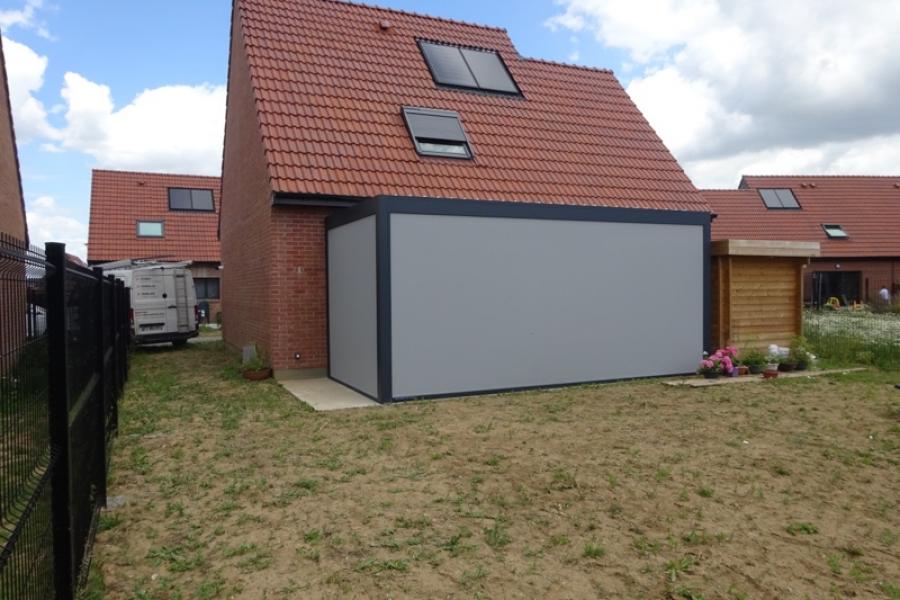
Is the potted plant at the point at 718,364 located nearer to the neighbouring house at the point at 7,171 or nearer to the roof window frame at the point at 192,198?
the neighbouring house at the point at 7,171

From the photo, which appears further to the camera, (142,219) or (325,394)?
(142,219)

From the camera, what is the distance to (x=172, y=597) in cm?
345

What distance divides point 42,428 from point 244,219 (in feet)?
37.2

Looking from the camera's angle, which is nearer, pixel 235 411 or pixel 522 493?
pixel 522 493

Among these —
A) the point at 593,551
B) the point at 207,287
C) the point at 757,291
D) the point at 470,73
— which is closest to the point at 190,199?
the point at 207,287

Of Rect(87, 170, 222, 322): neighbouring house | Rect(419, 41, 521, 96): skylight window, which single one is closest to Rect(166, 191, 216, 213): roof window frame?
Rect(87, 170, 222, 322): neighbouring house

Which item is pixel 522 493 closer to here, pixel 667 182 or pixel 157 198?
pixel 667 182

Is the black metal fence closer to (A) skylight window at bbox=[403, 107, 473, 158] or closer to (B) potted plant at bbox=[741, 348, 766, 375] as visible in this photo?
(A) skylight window at bbox=[403, 107, 473, 158]

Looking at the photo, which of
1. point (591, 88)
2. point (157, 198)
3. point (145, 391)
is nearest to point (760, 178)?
point (591, 88)

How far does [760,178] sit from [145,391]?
101 ft

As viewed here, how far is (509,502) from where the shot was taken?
4.77 metres

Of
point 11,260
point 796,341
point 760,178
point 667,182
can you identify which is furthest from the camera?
point 760,178

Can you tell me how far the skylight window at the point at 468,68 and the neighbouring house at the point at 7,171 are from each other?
28.3ft

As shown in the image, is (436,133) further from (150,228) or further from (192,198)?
(192,198)
